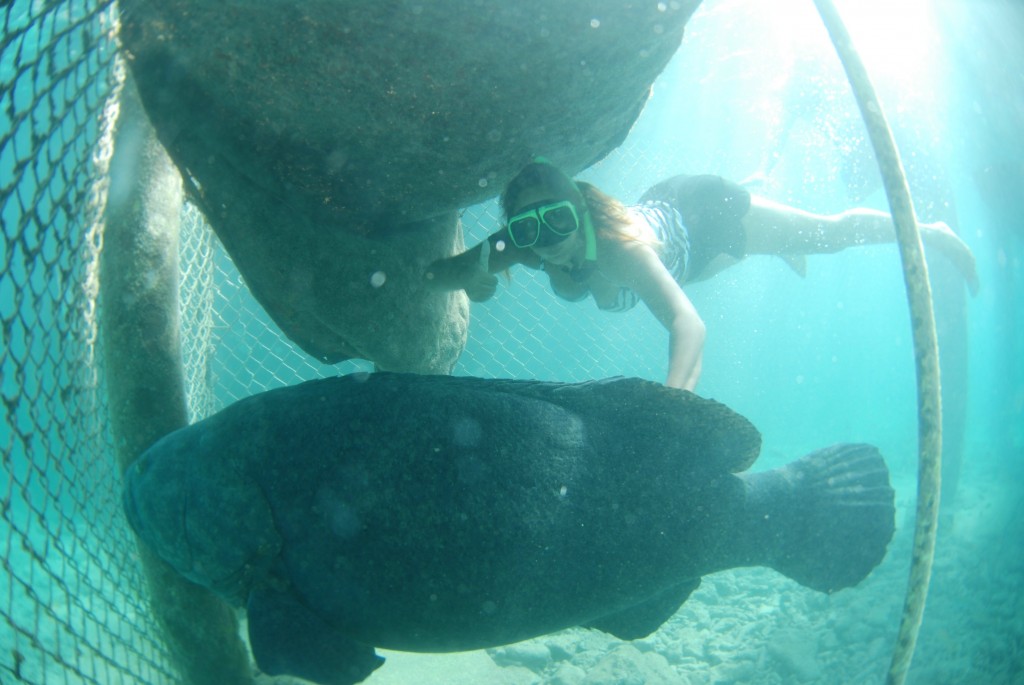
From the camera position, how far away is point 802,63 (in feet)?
63.4

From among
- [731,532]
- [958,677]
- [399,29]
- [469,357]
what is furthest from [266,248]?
[469,357]

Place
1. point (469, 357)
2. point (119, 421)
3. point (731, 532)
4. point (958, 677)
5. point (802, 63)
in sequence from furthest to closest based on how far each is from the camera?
1. point (802, 63)
2. point (469, 357)
3. point (958, 677)
4. point (119, 421)
5. point (731, 532)

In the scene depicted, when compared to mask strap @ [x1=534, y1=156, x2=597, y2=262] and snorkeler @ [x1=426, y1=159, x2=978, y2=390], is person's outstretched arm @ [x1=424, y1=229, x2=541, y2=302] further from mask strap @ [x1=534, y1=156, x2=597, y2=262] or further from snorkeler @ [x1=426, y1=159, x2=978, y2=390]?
mask strap @ [x1=534, y1=156, x2=597, y2=262]

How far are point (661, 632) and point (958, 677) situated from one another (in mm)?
2940

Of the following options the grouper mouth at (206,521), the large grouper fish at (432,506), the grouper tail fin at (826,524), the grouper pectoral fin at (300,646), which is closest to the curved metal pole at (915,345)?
the grouper tail fin at (826,524)

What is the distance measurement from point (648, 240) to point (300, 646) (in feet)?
9.70

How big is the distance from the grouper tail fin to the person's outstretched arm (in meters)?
1.72

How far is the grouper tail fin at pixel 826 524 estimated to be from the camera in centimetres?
243

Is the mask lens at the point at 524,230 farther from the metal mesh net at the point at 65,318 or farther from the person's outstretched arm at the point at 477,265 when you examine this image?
the metal mesh net at the point at 65,318

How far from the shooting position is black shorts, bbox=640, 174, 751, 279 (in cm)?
428

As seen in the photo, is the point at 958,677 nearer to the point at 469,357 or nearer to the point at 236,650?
the point at 236,650

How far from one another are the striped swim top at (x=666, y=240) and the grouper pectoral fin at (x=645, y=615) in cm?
198

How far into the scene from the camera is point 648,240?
3568 mm

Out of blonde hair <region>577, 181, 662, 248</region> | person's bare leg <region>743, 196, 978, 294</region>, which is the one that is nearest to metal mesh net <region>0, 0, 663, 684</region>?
blonde hair <region>577, 181, 662, 248</region>
